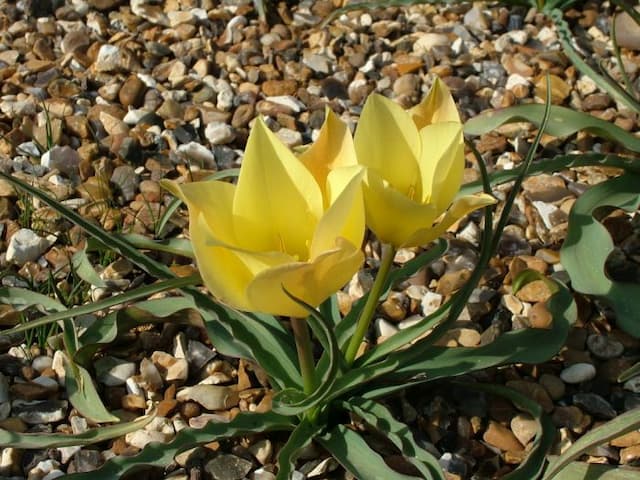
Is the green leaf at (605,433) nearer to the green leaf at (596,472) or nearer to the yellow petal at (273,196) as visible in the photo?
the green leaf at (596,472)

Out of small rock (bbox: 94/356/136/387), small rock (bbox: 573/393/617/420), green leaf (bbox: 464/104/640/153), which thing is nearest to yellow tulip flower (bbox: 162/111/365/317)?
small rock (bbox: 94/356/136/387)

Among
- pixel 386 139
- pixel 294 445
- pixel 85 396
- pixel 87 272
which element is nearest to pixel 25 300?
pixel 87 272

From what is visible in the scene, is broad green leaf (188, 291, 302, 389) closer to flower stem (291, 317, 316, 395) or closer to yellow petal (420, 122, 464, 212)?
flower stem (291, 317, 316, 395)

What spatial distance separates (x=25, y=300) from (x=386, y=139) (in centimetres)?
88

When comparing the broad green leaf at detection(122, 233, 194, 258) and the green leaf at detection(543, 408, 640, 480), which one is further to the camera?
the broad green leaf at detection(122, 233, 194, 258)

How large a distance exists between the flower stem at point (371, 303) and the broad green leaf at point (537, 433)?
256mm

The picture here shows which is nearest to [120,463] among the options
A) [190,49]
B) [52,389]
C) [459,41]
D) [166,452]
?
[166,452]

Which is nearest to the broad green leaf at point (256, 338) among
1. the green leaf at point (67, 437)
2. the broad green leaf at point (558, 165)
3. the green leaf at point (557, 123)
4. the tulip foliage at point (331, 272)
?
the tulip foliage at point (331, 272)

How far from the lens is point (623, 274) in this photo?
2.28 meters

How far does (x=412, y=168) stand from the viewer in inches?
59.8

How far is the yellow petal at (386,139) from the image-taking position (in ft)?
4.90

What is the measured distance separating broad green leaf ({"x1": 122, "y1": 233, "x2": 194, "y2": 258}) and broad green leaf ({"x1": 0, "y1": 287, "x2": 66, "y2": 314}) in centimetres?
21

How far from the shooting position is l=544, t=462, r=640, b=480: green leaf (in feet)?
5.64

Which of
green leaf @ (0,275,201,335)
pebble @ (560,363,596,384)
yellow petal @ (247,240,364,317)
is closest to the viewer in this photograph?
yellow petal @ (247,240,364,317)
